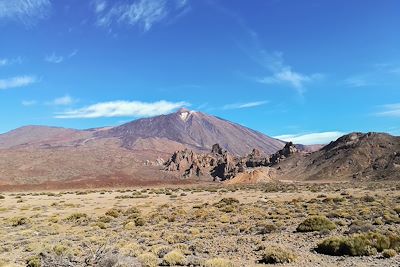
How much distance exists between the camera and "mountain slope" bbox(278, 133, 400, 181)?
118m

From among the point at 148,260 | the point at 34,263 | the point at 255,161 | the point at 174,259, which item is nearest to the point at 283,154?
the point at 255,161

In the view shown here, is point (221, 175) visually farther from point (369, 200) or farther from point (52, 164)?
point (369, 200)

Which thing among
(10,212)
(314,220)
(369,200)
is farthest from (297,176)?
(314,220)

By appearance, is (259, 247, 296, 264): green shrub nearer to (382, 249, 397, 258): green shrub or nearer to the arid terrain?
the arid terrain

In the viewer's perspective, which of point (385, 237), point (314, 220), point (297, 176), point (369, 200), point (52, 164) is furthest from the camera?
point (297, 176)

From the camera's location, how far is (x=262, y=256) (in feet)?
53.4

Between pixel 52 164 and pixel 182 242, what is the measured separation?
118124 mm

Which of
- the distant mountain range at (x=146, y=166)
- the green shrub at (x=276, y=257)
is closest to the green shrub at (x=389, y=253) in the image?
the green shrub at (x=276, y=257)

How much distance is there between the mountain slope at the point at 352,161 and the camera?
4646 inches

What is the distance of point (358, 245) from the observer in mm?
16172

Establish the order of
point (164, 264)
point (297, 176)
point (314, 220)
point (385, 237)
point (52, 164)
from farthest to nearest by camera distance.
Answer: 1. point (297, 176)
2. point (52, 164)
3. point (314, 220)
4. point (385, 237)
5. point (164, 264)

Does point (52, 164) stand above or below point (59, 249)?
above

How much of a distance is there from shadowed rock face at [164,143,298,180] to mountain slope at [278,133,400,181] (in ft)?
41.5

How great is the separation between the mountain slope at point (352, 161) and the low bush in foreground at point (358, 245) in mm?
96037
